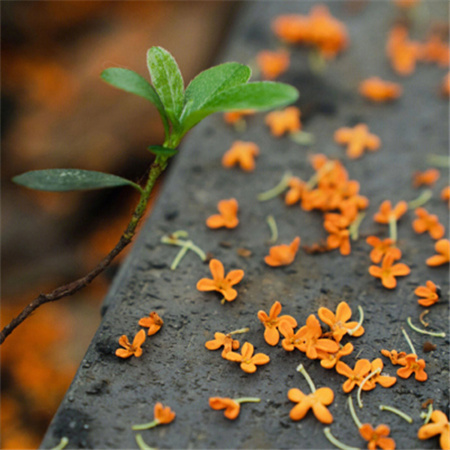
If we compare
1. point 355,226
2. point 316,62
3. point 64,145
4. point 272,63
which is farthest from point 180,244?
point 64,145

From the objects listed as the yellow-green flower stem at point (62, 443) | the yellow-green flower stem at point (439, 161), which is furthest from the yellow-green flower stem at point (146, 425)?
the yellow-green flower stem at point (439, 161)

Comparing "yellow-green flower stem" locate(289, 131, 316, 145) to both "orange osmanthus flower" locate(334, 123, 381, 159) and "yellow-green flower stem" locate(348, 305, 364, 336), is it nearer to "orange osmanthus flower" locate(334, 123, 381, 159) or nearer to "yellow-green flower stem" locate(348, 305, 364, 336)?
"orange osmanthus flower" locate(334, 123, 381, 159)

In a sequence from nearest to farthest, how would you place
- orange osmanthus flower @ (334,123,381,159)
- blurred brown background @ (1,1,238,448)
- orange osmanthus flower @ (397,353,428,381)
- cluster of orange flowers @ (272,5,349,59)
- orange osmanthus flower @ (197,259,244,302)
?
orange osmanthus flower @ (397,353,428,381) → orange osmanthus flower @ (197,259,244,302) → orange osmanthus flower @ (334,123,381,159) → cluster of orange flowers @ (272,5,349,59) → blurred brown background @ (1,1,238,448)

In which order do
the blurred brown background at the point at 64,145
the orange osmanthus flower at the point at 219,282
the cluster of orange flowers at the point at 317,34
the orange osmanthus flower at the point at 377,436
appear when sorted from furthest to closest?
the blurred brown background at the point at 64,145 → the cluster of orange flowers at the point at 317,34 → the orange osmanthus flower at the point at 219,282 → the orange osmanthus flower at the point at 377,436

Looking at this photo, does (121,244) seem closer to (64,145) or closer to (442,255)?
(442,255)

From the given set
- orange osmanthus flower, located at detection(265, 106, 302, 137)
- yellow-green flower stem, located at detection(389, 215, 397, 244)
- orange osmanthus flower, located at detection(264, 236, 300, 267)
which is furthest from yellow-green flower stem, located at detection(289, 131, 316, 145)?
orange osmanthus flower, located at detection(264, 236, 300, 267)

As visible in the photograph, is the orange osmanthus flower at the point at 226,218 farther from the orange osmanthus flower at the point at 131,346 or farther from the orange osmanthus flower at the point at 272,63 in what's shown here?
the orange osmanthus flower at the point at 272,63
